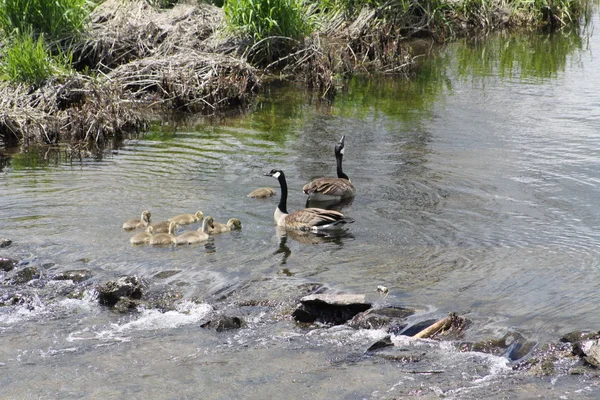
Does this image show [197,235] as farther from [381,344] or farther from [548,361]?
[548,361]

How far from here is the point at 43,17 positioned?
2022cm

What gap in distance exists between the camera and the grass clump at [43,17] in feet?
65.6

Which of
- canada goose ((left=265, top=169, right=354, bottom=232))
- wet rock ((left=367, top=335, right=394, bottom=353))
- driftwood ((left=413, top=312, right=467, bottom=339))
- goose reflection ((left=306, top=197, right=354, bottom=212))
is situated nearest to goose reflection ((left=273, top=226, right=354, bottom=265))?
canada goose ((left=265, top=169, right=354, bottom=232))

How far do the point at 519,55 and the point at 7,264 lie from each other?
57.7ft

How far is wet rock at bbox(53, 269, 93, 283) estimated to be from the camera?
33.0ft

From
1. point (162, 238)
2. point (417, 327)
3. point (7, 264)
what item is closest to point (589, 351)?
point (417, 327)

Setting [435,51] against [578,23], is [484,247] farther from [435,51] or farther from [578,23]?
[578,23]

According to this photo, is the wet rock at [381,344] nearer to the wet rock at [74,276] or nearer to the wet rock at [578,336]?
the wet rock at [578,336]

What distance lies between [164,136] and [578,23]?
17.5 metres

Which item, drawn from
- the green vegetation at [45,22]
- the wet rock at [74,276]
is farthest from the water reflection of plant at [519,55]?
the wet rock at [74,276]

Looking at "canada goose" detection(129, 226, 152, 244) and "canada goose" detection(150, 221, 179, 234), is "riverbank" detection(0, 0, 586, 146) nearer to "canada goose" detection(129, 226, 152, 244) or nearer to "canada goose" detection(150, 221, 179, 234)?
"canada goose" detection(150, 221, 179, 234)

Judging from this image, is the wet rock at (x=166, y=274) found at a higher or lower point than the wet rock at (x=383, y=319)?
higher

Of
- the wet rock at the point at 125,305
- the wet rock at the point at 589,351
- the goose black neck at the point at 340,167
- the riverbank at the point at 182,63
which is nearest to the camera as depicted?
the wet rock at the point at 589,351

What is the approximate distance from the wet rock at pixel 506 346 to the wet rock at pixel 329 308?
1.26 m
